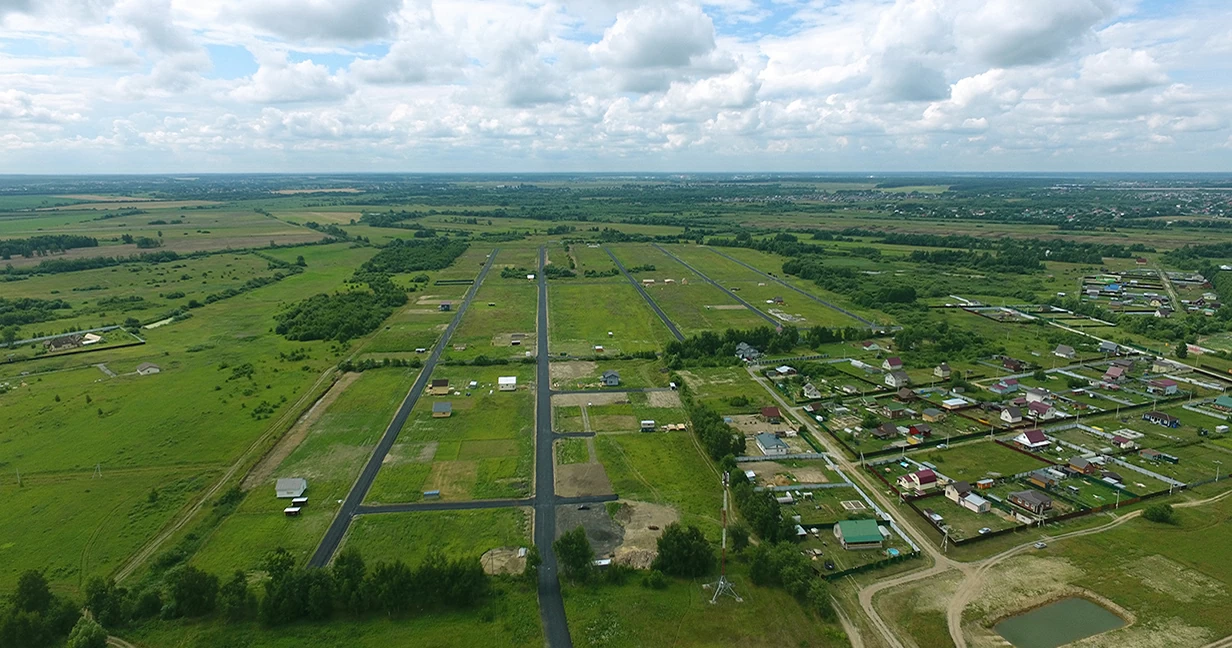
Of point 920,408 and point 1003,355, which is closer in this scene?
point 920,408

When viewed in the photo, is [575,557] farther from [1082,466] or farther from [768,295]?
[768,295]

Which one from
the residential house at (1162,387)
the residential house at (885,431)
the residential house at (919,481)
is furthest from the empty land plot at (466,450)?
the residential house at (1162,387)

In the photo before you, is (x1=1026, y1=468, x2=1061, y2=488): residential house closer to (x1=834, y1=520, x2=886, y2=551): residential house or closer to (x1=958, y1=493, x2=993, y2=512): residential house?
(x1=958, y1=493, x2=993, y2=512): residential house

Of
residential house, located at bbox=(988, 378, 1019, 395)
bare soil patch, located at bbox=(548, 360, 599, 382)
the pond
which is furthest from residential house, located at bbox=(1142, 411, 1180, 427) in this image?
bare soil patch, located at bbox=(548, 360, 599, 382)

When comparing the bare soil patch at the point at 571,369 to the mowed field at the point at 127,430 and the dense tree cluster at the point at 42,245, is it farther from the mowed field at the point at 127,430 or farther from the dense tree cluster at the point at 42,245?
the dense tree cluster at the point at 42,245

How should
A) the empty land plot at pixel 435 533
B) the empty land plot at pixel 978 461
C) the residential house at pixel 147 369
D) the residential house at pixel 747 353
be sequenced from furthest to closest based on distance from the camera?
the residential house at pixel 747 353 → the residential house at pixel 147 369 → the empty land plot at pixel 978 461 → the empty land plot at pixel 435 533

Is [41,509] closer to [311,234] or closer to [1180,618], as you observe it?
[1180,618]

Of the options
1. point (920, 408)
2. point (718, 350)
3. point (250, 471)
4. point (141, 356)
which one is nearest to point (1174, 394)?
point (920, 408)
